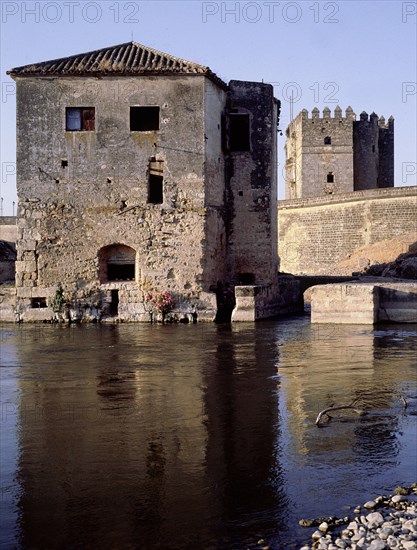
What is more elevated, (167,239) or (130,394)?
(167,239)

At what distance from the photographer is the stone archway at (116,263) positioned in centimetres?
2220

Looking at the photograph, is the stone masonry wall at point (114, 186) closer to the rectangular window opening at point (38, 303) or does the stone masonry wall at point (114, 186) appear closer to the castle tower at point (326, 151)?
the rectangular window opening at point (38, 303)

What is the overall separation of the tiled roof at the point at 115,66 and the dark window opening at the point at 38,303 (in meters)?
6.54

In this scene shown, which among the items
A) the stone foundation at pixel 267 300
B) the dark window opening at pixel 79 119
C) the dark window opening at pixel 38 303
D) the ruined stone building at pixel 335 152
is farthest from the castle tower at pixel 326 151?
the dark window opening at pixel 38 303

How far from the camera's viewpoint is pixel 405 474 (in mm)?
6723

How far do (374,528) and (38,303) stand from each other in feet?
59.6

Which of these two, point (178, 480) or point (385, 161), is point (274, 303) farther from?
point (385, 161)

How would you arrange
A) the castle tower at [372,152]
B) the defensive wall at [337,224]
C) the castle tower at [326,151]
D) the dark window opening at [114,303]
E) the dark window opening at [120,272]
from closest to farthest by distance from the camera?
the dark window opening at [114,303], the dark window opening at [120,272], the defensive wall at [337,224], the castle tower at [326,151], the castle tower at [372,152]

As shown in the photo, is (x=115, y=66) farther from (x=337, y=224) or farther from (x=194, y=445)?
(x=337, y=224)

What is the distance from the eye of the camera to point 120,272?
74.1 ft

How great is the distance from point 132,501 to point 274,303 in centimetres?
1828

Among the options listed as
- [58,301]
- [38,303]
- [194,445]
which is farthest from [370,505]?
[38,303]

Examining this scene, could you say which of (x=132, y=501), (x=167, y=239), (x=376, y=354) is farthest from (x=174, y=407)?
(x=167, y=239)

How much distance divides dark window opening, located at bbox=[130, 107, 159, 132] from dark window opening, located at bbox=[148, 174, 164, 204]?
1426 millimetres
